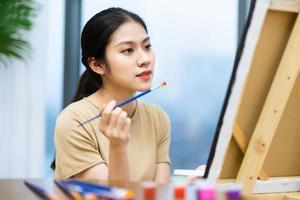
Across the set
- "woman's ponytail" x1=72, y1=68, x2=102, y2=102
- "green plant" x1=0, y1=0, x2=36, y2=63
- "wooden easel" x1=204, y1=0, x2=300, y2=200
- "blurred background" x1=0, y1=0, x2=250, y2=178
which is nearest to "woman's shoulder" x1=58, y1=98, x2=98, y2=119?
"woman's ponytail" x1=72, y1=68, x2=102, y2=102

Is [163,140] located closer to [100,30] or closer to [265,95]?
[100,30]

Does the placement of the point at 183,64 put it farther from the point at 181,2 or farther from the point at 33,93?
the point at 33,93

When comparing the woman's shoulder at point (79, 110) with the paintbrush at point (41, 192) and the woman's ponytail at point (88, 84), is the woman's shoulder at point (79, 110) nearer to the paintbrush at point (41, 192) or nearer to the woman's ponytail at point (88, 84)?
the woman's ponytail at point (88, 84)

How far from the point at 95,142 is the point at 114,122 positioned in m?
0.26

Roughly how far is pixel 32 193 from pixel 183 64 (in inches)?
82.6

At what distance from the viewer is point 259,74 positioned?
96 cm

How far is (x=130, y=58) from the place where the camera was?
1.43 metres

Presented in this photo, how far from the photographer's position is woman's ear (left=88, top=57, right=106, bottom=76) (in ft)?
5.01

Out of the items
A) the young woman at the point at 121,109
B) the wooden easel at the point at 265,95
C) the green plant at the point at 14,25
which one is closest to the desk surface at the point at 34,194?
the wooden easel at the point at 265,95

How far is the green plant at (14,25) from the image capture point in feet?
8.39

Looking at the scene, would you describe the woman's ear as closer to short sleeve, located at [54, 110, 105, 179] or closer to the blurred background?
short sleeve, located at [54, 110, 105, 179]

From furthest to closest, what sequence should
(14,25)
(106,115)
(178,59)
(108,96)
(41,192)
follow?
(178,59) → (14,25) → (108,96) → (106,115) → (41,192)

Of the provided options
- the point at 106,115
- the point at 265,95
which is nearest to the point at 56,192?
the point at 106,115

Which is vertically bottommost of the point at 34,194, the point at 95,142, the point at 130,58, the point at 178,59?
the point at 178,59
